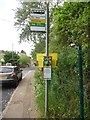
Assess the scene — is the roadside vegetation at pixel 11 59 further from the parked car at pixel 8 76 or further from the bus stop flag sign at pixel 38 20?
the bus stop flag sign at pixel 38 20

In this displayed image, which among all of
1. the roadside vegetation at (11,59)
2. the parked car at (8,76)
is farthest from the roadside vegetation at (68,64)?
the roadside vegetation at (11,59)

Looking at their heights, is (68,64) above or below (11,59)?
above

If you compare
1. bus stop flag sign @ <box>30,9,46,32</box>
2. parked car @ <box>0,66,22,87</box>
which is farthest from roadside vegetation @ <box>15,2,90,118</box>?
parked car @ <box>0,66,22,87</box>

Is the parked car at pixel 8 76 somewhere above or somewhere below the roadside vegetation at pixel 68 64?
below

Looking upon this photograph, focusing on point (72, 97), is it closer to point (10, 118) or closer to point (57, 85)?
point (57, 85)

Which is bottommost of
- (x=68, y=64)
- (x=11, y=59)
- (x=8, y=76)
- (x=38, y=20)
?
(x=11, y=59)

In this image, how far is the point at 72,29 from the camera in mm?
8914

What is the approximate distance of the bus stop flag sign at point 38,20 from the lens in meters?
7.38

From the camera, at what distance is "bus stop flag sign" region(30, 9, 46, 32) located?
738 cm

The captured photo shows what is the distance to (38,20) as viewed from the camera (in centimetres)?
745

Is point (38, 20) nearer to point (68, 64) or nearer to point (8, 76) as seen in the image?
point (68, 64)

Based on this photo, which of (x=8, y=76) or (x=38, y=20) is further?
(x=8, y=76)

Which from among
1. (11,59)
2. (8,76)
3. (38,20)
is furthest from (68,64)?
(11,59)

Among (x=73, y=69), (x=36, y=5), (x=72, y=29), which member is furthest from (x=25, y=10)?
(x=73, y=69)
